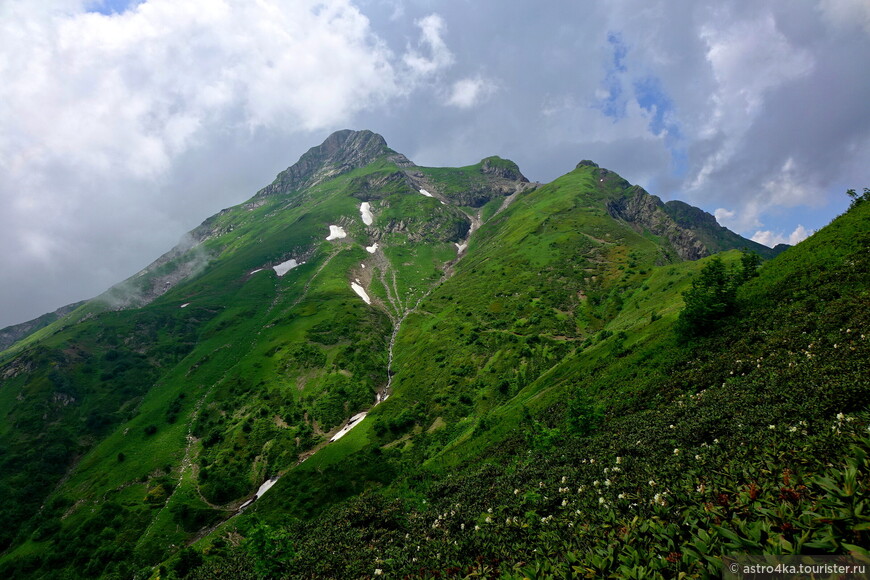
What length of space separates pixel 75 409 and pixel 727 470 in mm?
172794

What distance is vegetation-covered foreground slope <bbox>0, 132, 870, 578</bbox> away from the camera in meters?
9.51

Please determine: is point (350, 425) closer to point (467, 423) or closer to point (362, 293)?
point (467, 423)

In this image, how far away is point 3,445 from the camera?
99.4 m

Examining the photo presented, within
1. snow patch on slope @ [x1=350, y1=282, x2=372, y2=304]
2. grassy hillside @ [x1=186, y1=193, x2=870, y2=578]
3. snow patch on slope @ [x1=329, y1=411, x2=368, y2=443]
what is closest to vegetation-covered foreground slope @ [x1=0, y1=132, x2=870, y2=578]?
Answer: grassy hillside @ [x1=186, y1=193, x2=870, y2=578]

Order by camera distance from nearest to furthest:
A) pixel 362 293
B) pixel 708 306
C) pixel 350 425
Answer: pixel 708 306, pixel 350 425, pixel 362 293

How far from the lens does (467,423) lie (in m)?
64.9

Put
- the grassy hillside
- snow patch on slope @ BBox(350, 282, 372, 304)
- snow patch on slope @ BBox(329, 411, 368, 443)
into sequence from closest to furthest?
the grassy hillside
snow patch on slope @ BBox(329, 411, 368, 443)
snow patch on slope @ BBox(350, 282, 372, 304)

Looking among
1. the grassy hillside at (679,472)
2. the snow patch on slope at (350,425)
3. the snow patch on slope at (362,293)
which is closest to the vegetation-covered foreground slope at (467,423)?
the grassy hillside at (679,472)

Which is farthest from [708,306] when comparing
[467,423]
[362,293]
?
[362,293]

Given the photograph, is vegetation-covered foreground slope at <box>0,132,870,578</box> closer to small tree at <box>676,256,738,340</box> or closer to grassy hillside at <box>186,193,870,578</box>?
grassy hillside at <box>186,193,870,578</box>

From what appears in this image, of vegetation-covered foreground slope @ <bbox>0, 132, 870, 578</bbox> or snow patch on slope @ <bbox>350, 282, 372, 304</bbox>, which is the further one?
Result: snow patch on slope @ <bbox>350, 282, 372, 304</bbox>

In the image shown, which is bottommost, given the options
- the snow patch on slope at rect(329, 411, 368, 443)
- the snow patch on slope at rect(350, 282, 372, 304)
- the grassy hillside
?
the snow patch on slope at rect(329, 411, 368, 443)

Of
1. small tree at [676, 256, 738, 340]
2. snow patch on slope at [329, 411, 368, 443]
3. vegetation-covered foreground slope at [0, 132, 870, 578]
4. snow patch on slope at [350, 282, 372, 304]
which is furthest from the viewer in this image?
snow patch on slope at [350, 282, 372, 304]

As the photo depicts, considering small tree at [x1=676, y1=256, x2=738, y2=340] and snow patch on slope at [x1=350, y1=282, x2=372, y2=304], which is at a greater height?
snow patch on slope at [x1=350, y1=282, x2=372, y2=304]
